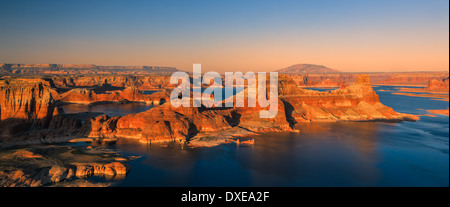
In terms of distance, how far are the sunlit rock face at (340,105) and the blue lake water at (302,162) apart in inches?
910

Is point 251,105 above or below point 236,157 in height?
above

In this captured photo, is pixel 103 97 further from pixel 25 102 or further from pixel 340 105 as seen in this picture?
pixel 340 105

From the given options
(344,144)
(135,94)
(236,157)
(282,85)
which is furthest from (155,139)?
(135,94)

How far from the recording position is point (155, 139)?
59.0 metres

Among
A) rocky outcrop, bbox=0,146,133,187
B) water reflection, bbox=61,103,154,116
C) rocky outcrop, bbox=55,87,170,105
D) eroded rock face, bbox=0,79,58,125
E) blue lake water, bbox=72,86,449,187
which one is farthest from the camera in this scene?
rocky outcrop, bbox=55,87,170,105

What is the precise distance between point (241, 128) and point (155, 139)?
75.0ft

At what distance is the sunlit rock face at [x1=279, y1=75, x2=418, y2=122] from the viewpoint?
93688 mm

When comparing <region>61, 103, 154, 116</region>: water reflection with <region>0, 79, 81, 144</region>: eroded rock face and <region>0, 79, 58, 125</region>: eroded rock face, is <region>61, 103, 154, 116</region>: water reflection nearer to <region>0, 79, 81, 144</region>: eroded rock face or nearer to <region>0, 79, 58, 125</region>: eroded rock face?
<region>0, 79, 81, 144</region>: eroded rock face

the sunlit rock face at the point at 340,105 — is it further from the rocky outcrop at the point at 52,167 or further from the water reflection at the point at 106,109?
the rocky outcrop at the point at 52,167

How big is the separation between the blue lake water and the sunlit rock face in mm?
23108

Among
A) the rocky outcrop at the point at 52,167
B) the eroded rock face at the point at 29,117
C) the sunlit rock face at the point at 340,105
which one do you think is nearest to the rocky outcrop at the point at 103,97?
the sunlit rock face at the point at 340,105

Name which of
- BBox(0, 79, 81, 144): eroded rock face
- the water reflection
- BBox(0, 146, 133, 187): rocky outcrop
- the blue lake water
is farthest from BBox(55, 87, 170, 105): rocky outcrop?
BBox(0, 146, 133, 187): rocky outcrop

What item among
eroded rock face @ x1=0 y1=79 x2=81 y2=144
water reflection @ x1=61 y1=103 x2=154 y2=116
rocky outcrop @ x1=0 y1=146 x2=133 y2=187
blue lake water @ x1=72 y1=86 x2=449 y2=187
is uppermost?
eroded rock face @ x1=0 y1=79 x2=81 y2=144

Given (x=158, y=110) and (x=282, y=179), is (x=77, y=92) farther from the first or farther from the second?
(x=282, y=179)
